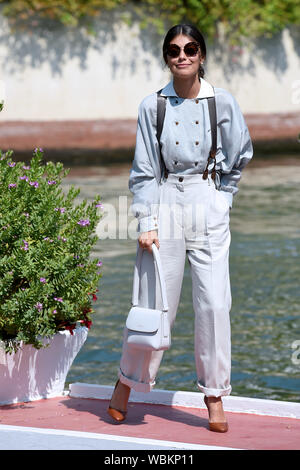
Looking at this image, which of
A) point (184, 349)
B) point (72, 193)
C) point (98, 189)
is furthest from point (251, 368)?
point (98, 189)

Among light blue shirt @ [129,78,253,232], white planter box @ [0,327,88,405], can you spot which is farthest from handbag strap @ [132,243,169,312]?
white planter box @ [0,327,88,405]

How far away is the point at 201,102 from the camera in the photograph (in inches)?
205

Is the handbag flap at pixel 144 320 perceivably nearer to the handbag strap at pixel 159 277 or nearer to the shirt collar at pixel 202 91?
the handbag strap at pixel 159 277

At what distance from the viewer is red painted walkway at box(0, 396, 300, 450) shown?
494 centimetres

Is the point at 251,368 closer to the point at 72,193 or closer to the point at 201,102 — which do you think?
the point at 72,193

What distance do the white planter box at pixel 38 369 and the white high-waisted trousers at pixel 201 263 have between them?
2.78 feet

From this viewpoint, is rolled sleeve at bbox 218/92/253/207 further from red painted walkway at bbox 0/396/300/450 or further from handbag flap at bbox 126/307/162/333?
red painted walkway at bbox 0/396/300/450

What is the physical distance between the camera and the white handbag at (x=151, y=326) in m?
5.04

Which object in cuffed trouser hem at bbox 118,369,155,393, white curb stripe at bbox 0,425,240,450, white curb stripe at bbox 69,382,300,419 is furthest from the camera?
white curb stripe at bbox 69,382,300,419

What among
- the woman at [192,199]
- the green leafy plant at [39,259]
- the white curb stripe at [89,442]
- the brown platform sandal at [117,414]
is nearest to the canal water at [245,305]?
the green leafy plant at [39,259]

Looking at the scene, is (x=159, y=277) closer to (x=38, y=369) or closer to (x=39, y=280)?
(x=39, y=280)

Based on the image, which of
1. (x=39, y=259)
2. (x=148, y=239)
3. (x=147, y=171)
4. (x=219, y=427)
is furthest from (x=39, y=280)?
(x=219, y=427)

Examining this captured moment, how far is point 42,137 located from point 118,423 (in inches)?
663

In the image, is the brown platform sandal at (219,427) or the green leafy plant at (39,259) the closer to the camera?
the brown platform sandal at (219,427)
